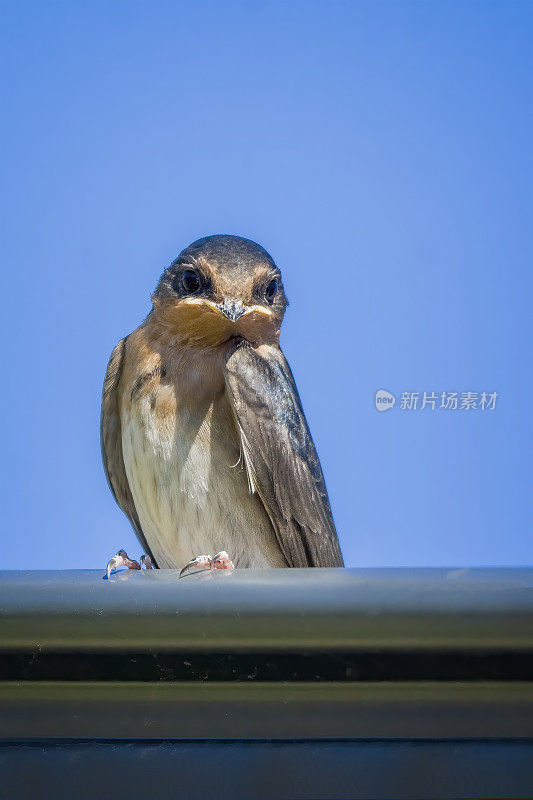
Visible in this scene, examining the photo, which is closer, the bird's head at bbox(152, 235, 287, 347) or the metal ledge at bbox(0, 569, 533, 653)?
the metal ledge at bbox(0, 569, 533, 653)

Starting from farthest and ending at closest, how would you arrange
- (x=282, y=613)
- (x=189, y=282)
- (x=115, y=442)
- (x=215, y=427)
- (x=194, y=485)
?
(x=115, y=442) < (x=189, y=282) < (x=215, y=427) < (x=194, y=485) < (x=282, y=613)

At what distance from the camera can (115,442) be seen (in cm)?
463

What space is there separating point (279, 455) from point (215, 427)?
1.02ft

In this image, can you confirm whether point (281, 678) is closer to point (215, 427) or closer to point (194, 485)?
point (194, 485)

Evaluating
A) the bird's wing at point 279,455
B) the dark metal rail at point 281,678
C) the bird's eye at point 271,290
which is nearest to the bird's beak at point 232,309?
the bird's wing at point 279,455

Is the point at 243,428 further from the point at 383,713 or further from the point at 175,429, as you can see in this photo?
the point at 383,713

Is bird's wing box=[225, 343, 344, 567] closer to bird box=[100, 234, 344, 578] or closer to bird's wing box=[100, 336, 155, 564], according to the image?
bird box=[100, 234, 344, 578]

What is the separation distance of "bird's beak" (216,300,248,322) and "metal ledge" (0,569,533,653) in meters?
2.92

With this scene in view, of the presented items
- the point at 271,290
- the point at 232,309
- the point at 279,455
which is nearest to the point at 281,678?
the point at 279,455

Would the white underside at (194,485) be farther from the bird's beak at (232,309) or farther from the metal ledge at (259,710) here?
the metal ledge at (259,710)

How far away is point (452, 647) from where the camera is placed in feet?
4.21

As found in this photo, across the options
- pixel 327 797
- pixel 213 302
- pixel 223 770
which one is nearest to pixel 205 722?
pixel 223 770

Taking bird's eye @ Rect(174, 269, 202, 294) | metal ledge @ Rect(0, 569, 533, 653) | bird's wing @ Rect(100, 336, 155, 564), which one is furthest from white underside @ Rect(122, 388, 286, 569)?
metal ledge @ Rect(0, 569, 533, 653)

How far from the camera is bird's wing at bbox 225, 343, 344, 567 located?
163 inches
